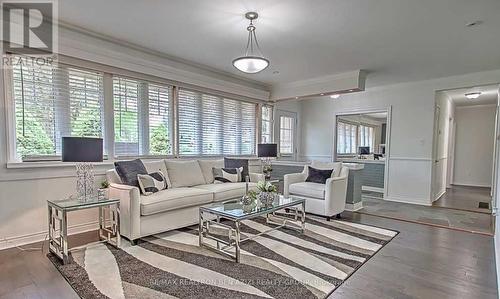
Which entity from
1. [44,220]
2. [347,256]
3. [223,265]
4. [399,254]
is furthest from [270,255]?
[44,220]

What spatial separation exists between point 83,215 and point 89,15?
2.42 meters

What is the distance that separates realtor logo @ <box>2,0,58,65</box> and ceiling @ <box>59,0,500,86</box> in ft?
0.55

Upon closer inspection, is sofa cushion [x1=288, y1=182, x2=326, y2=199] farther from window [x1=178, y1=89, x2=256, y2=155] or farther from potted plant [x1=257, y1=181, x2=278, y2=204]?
window [x1=178, y1=89, x2=256, y2=155]

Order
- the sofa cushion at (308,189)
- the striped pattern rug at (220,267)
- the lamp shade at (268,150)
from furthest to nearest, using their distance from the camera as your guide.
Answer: the lamp shade at (268,150) < the sofa cushion at (308,189) < the striped pattern rug at (220,267)

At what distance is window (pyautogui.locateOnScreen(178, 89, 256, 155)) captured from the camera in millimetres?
4824

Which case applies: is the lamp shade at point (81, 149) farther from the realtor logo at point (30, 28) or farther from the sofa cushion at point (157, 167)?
the realtor logo at point (30, 28)

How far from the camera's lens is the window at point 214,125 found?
482cm

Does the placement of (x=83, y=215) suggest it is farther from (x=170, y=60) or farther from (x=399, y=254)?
(x=399, y=254)

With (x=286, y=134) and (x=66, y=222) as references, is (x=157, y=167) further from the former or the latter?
(x=286, y=134)

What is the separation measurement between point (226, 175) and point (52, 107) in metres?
2.57

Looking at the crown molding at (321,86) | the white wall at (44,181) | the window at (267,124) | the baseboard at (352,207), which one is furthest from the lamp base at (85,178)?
the crown molding at (321,86)

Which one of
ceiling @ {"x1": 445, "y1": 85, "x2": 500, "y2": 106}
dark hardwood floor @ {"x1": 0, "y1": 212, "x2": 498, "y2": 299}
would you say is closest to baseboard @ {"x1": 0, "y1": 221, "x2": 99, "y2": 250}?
dark hardwood floor @ {"x1": 0, "y1": 212, "x2": 498, "y2": 299}

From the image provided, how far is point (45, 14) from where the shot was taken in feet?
9.91

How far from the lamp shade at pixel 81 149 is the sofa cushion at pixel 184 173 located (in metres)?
1.27
